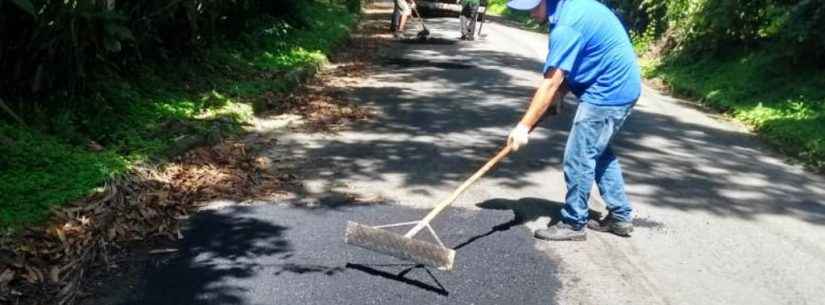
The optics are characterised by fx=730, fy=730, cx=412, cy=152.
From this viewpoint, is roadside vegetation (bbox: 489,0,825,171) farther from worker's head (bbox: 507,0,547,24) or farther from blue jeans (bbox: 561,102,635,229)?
worker's head (bbox: 507,0,547,24)

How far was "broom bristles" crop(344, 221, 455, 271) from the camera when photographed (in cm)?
394

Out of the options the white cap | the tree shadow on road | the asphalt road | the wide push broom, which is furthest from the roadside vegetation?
the tree shadow on road

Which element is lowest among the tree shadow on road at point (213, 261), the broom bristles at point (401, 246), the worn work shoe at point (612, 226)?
the tree shadow on road at point (213, 261)

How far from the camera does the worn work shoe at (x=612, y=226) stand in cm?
482

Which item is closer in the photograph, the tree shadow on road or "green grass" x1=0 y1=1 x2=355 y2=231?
the tree shadow on road

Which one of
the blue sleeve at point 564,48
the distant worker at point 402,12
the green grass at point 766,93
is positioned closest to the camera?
the blue sleeve at point 564,48

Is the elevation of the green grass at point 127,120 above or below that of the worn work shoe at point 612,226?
above

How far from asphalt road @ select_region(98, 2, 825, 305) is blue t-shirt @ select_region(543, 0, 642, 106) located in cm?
99

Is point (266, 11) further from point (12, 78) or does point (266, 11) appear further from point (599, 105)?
point (599, 105)

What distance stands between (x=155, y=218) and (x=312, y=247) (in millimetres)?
1078

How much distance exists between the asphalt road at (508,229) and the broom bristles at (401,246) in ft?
0.46

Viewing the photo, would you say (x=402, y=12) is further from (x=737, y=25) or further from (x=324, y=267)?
(x=324, y=267)

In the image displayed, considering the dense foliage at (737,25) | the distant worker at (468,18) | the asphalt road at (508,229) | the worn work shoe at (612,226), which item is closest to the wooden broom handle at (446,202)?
the asphalt road at (508,229)

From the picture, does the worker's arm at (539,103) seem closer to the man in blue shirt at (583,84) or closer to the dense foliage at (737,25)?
the man in blue shirt at (583,84)
